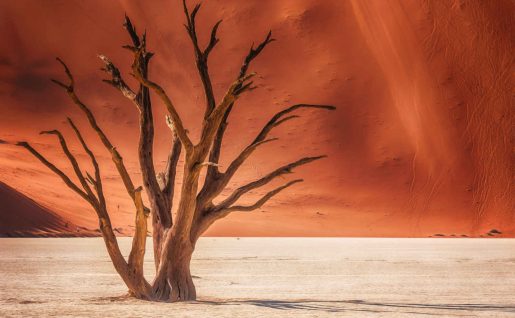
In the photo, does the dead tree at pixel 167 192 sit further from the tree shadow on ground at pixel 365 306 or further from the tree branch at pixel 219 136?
the tree shadow on ground at pixel 365 306

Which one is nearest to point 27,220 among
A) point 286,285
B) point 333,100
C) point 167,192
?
point 333,100

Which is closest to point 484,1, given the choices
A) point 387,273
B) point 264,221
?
point 264,221

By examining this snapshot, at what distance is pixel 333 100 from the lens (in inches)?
1786

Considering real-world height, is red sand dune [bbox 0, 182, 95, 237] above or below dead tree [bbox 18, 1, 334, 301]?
above

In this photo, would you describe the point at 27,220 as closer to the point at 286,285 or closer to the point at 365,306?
the point at 286,285

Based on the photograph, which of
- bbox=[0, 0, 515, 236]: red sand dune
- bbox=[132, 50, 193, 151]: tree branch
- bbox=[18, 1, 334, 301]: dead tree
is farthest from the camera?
bbox=[0, 0, 515, 236]: red sand dune

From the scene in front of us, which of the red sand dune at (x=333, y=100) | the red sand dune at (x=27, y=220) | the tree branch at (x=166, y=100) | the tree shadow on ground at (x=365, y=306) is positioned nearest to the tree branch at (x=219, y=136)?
the tree branch at (x=166, y=100)

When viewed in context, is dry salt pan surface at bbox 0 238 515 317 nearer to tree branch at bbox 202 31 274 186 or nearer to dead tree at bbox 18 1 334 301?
dead tree at bbox 18 1 334 301

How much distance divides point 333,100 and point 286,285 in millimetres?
32550

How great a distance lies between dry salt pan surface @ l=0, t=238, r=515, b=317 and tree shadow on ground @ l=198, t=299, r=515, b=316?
1 cm

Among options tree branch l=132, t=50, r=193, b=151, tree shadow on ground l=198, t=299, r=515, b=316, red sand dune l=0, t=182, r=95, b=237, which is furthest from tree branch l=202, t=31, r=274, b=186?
red sand dune l=0, t=182, r=95, b=237

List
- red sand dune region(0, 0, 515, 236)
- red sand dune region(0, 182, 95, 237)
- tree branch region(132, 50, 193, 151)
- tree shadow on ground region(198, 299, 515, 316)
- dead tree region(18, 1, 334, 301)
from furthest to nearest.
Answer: red sand dune region(0, 0, 515, 236), red sand dune region(0, 182, 95, 237), dead tree region(18, 1, 334, 301), tree shadow on ground region(198, 299, 515, 316), tree branch region(132, 50, 193, 151)

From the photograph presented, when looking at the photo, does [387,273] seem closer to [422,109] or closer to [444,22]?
[422,109]

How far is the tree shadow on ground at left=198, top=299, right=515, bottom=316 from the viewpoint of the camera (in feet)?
31.4
